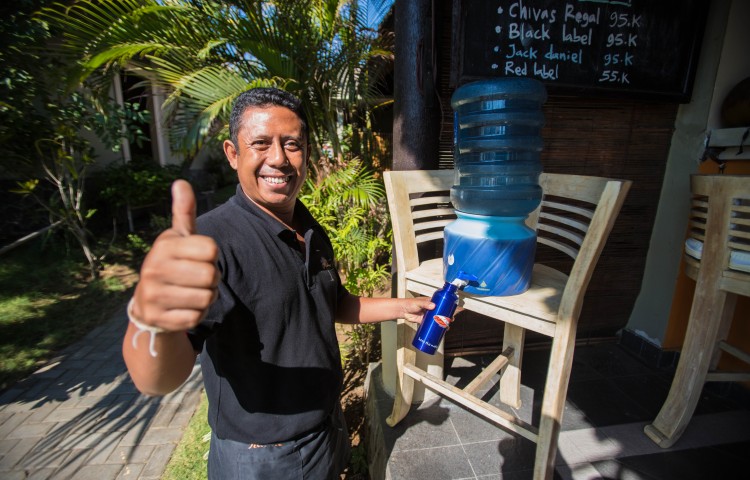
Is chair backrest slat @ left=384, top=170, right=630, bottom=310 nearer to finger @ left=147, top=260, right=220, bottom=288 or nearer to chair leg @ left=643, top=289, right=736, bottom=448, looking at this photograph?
chair leg @ left=643, top=289, right=736, bottom=448

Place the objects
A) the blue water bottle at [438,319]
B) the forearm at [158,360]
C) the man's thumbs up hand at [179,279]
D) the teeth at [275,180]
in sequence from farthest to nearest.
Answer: the blue water bottle at [438,319]
the teeth at [275,180]
the forearm at [158,360]
the man's thumbs up hand at [179,279]

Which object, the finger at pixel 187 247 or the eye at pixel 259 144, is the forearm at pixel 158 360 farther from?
the eye at pixel 259 144

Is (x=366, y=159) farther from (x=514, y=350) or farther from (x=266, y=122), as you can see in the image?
(x=266, y=122)

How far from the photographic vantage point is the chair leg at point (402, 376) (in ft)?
6.29

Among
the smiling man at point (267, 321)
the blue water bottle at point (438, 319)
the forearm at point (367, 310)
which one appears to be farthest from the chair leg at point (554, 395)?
the smiling man at point (267, 321)

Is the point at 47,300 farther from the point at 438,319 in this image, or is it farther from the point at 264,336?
the point at 438,319

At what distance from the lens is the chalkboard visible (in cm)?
212

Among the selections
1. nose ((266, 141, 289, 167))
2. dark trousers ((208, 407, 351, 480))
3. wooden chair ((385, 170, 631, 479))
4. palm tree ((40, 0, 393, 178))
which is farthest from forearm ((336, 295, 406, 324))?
palm tree ((40, 0, 393, 178))

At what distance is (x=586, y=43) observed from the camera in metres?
2.29

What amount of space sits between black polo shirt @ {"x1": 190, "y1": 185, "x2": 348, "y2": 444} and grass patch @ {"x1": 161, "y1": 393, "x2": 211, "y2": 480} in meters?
1.55

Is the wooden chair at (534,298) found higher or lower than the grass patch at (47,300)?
higher

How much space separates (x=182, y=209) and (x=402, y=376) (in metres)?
1.65

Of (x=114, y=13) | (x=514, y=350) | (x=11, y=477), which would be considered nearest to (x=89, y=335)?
(x=11, y=477)

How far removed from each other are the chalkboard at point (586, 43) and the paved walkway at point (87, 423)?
343 cm
